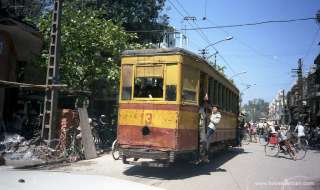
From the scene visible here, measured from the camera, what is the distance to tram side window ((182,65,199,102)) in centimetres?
1196

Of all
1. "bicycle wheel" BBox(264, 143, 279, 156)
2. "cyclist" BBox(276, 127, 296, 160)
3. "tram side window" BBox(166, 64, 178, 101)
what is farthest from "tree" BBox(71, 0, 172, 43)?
"tram side window" BBox(166, 64, 178, 101)

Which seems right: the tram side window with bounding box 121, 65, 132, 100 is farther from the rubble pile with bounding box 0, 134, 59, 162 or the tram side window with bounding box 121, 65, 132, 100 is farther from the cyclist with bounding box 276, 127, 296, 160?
the cyclist with bounding box 276, 127, 296, 160

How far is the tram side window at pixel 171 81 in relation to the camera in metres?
11.7

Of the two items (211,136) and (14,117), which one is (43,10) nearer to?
(14,117)

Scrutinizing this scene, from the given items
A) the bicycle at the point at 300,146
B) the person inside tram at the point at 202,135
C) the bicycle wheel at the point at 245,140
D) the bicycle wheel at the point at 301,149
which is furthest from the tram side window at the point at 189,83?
the bicycle wheel at the point at 245,140

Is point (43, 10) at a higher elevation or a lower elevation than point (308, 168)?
higher

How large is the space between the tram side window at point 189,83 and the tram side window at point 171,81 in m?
0.29

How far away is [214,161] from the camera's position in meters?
16.2

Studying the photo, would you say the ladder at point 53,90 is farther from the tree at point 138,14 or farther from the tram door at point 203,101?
the tree at point 138,14

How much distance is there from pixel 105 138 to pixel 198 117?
819 centimetres

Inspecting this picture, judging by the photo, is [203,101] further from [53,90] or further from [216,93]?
[53,90]

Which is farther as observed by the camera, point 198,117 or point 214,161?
point 214,161

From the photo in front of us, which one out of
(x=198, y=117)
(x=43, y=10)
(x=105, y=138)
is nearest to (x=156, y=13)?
(x=43, y=10)

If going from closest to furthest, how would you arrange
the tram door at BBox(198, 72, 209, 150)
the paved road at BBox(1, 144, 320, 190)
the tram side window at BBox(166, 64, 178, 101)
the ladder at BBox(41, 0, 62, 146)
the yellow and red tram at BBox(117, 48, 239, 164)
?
the paved road at BBox(1, 144, 320, 190), the yellow and red tram at BBox(117, 48, 239, 164), the tram side window at BBox(166, 64, 178, 101), the tram door at BBox(198, 72, 209, 150), the ladder at BBox(41, 0, 62, 146)
